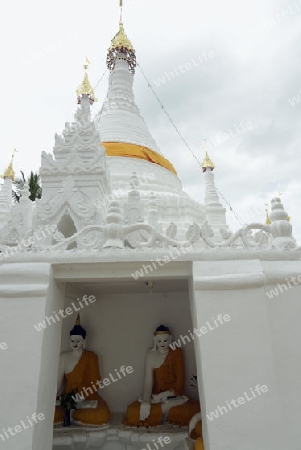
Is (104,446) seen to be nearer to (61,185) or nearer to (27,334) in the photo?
(27,334)

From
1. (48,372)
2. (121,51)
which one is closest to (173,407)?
(48,372)

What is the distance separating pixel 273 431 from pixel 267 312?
3.85ft

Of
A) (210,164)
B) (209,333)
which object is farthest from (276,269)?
(210,164)

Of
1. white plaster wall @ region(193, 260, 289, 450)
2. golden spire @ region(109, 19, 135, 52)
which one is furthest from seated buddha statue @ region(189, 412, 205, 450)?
golden spire @ region(109, 19, 135, 52)

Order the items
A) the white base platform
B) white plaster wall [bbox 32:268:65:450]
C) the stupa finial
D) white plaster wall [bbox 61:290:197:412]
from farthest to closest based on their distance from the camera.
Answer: the stupa finial, white plaster wall [bbox 61:290:197:412], the white base platform, white plaster wall [bbox 32:268:65:450]

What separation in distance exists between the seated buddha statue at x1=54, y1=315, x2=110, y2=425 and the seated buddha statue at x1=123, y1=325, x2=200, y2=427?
61 cm

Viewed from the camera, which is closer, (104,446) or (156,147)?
(104,446)

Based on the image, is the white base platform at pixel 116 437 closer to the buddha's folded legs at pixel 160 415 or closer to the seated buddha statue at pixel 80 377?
the buddha's folded legs at pixel 160 415

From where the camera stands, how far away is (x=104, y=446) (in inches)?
203

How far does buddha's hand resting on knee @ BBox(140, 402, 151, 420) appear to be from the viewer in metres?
5.38

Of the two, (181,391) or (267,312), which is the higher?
(267,312)

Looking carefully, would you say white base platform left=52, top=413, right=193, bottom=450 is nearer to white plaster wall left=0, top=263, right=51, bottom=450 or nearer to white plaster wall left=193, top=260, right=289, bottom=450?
white plaster wall left=0, top=263, right=51, bottom=450

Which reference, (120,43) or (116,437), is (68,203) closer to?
(116,437)

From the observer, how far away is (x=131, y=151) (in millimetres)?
13180
